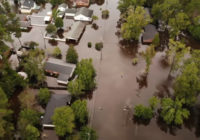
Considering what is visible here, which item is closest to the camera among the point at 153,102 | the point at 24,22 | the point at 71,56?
the point at 153,102

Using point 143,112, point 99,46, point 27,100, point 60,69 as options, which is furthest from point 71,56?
point 143,112

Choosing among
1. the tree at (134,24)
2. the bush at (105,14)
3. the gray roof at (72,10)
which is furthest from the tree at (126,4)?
the gray roof at (72,10)

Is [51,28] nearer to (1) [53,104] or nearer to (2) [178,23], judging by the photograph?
(1) [53,104]

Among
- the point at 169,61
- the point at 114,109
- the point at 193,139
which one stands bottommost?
the point at 193,139

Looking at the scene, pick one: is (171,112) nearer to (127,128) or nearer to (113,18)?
(127,128)

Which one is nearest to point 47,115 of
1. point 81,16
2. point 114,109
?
point 114,109

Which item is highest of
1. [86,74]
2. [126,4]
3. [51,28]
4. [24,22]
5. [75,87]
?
[126,4]

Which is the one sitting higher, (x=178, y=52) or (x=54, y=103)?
(x=178, y=52)

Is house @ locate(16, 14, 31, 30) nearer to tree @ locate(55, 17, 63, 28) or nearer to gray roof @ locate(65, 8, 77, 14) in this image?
tree @ locate(55, 17, 63, 28)
